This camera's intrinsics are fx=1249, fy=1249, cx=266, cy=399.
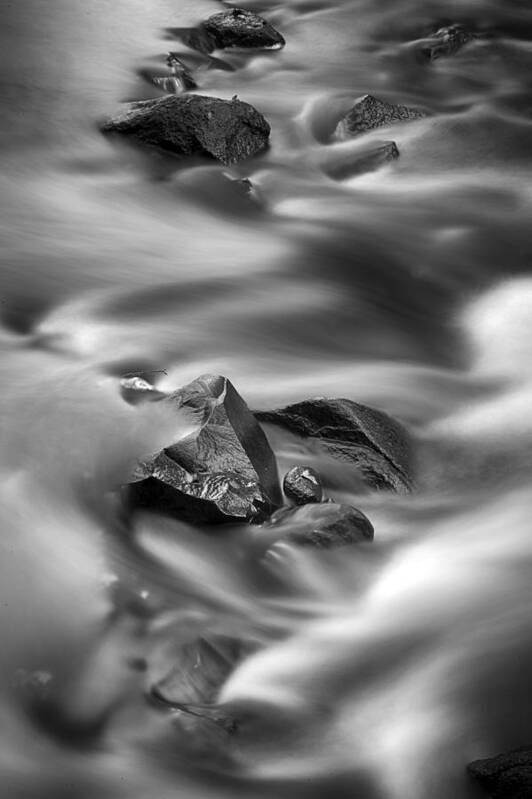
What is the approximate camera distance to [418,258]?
25.2ft

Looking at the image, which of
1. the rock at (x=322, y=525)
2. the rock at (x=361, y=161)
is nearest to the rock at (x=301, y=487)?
the rock at (x=322, y=525)

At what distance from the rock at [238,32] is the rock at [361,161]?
99.2 inches

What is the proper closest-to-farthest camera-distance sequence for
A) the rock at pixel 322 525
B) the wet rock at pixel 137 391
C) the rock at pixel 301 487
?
1. the rock at pixel 322 525
2. the rock at pixel 301 487
3. the wet rock at pixel 137 391

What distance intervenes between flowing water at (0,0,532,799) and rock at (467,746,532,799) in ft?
0.37

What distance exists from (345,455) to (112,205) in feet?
10.9

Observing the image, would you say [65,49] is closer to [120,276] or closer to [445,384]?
[120,276]

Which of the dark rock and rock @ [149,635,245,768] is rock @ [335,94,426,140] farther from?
rock @ [149,635,245,768]

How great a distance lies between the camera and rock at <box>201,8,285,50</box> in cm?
1118

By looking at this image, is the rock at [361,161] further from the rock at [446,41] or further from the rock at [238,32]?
the rock at [446,41]

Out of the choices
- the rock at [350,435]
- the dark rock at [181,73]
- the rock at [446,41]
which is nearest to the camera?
the rock at [350,435]

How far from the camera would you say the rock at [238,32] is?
11.2 meters

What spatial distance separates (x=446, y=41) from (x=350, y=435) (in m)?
7.52

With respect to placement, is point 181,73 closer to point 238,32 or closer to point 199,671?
point 238,32

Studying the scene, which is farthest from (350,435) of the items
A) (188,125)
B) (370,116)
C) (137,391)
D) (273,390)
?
(370,116)
